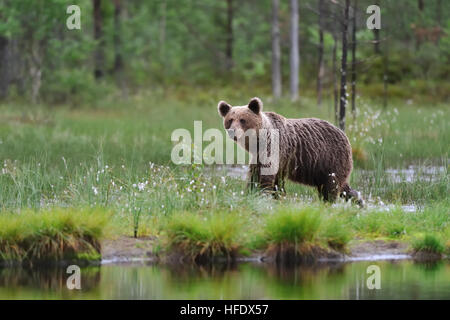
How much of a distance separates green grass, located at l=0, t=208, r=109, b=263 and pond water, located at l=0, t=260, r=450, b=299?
206 mm

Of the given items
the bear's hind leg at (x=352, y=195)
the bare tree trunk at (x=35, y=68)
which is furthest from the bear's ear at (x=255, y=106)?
the bare tree trunk at (x=35, y=68)

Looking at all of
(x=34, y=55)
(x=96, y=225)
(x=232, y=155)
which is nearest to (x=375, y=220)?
(x=96, y=225)

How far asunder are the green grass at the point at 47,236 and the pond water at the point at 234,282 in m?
0.21

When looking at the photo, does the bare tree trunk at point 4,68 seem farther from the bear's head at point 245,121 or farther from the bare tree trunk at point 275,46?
the bear's head at point 245,121

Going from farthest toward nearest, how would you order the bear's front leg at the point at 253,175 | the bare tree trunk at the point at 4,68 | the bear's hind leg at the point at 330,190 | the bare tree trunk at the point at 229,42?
the bare tree trunk at the point at 229,42 < the bare tree trunk at the point at 4,68 < the bear's hind leg at the point at 330,190 < the bear's front leg at the point at 253,175

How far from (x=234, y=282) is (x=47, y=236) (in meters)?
2.20

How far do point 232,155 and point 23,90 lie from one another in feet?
45.0

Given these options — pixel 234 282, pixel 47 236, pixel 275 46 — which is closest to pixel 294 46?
pixel 275 46

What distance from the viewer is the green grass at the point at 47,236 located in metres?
8.86

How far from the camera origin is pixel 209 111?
29.0m

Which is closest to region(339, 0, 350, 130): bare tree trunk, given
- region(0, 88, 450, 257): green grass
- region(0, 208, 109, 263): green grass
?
region(0, 88, 450, 257): green grass

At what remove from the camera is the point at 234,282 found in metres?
8.12

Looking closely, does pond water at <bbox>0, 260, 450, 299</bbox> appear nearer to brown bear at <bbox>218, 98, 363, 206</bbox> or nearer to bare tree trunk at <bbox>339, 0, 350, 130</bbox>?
brown bear at <bbox>218, 98, 363, 206</bbox>

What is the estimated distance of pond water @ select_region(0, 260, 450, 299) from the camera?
768 cm
